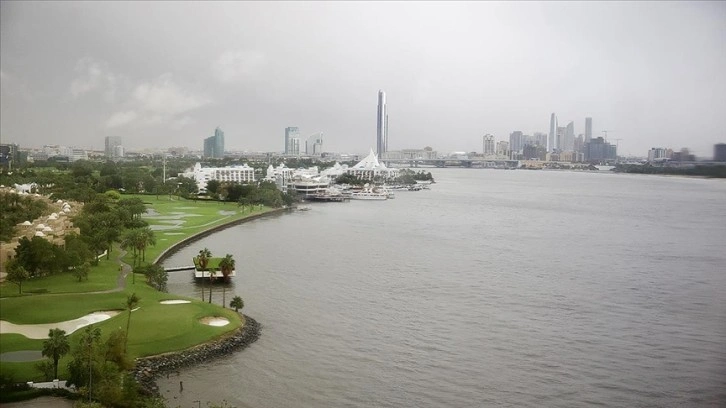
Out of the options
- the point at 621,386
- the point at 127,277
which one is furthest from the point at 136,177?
the point at 621,386

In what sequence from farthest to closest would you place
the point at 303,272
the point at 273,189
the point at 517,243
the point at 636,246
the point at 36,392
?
the point at 273,189 < the point at 517,243 < the point at 636,246 < the point at 303,272 < the point at 36,392

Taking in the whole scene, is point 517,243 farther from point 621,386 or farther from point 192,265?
point 621,386

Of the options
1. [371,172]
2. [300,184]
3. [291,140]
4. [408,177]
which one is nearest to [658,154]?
[300,184]

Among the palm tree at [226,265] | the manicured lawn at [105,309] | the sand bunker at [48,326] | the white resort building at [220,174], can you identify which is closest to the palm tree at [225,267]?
the palm tree at [226,265]

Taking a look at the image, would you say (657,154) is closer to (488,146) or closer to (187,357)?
(187,357)

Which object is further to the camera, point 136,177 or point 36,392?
point 136,177

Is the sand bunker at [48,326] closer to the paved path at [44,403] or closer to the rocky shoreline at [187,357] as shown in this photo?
the paved path at [44,403]

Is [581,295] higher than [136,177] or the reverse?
the reverse
